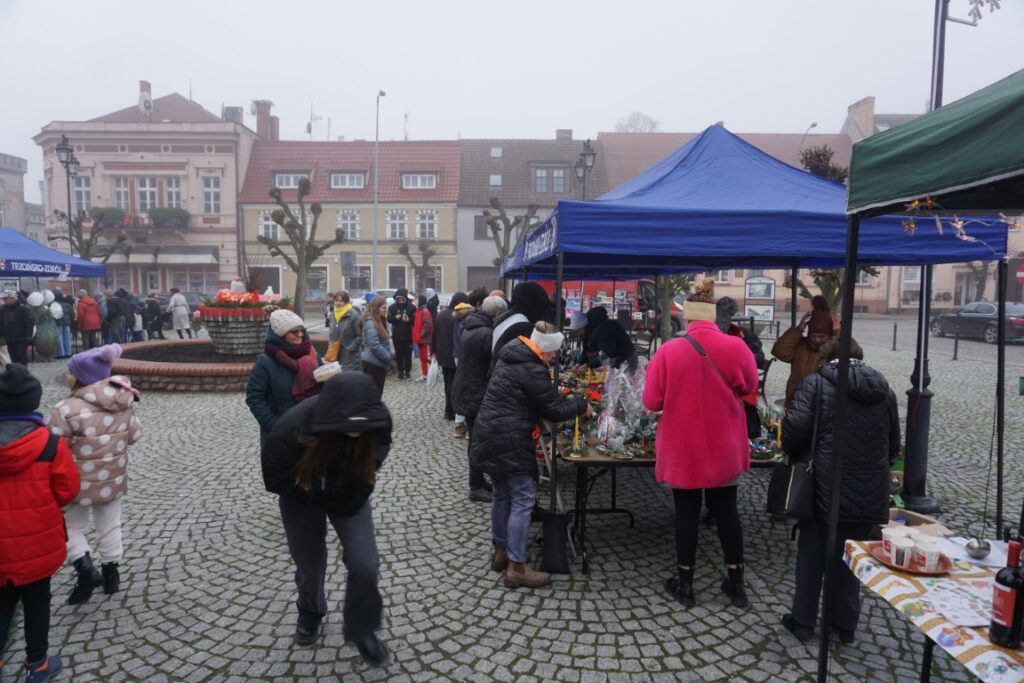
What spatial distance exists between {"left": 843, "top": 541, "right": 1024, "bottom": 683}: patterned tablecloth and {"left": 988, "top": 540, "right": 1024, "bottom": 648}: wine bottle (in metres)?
0.03

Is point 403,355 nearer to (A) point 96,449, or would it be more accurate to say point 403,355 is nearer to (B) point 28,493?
(A) point 96,449

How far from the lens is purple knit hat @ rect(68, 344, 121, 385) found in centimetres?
343

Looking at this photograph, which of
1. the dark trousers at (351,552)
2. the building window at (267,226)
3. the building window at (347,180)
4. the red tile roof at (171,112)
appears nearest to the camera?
the dark trousers at (351,552)

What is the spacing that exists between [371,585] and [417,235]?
3527 cm

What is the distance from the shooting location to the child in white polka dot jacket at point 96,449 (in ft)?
11.1

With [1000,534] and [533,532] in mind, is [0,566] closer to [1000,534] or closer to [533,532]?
[533,532]

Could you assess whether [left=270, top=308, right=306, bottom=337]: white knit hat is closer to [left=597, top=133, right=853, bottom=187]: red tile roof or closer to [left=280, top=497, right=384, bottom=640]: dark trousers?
[left=280, top=497, right=384, bottom=640]: dark trousers

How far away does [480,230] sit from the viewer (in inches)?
1428

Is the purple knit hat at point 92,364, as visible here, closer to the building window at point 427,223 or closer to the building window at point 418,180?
the building window at point 427,223

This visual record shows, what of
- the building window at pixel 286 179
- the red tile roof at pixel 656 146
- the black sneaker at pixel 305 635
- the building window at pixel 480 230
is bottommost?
the black sneaker at pixel 305 635

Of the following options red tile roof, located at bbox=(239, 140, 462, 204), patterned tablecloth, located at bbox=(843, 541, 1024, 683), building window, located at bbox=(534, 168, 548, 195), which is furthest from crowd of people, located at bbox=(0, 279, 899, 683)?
red tile roof, located at bbox=(239, 140, 462, 204)

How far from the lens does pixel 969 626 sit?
2020 millimetres

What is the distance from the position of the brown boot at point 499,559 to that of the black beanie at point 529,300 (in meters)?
1.65

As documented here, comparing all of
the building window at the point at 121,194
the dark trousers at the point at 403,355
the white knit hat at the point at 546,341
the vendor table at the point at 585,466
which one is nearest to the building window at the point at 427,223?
the building window at the point at 121,194
